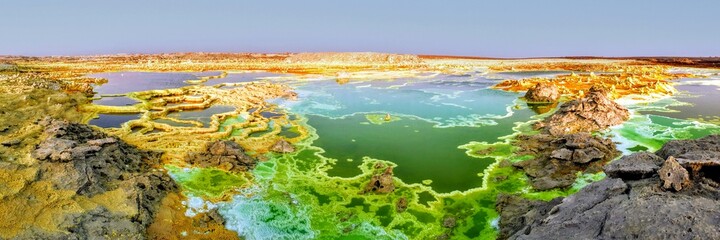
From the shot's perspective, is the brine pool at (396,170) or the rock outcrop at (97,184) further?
the brine pool at (396,170)

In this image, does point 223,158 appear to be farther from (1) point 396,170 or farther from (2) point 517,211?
(2) point 517,211

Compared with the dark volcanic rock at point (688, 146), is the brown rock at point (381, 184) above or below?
below

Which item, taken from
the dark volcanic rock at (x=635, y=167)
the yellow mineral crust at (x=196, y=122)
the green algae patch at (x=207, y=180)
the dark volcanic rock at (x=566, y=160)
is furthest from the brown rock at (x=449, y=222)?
the yellow mineral crust at (x=196, y=122)

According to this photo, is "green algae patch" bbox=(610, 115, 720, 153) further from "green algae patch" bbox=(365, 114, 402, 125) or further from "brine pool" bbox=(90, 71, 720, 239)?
"green algae patch" bbox=(365, 114, 402, 125)

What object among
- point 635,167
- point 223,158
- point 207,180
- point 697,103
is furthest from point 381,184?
point 697,103

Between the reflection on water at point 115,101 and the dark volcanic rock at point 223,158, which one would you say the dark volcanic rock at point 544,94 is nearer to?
the dark volcanic rock at point 223,158

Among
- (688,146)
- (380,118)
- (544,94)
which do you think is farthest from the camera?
(544,94)
